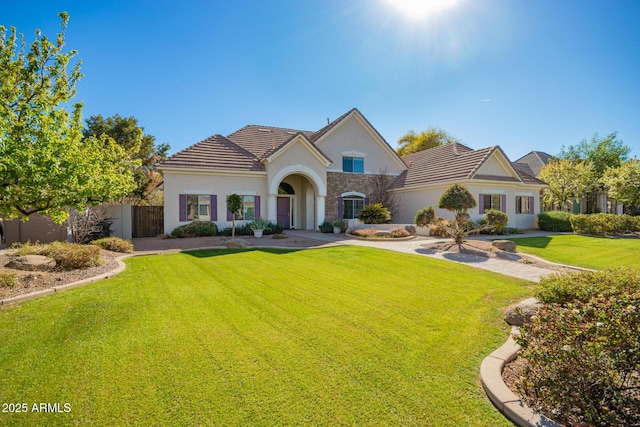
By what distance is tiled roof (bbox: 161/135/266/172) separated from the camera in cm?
1936

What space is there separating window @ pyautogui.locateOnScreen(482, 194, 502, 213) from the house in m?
0.07

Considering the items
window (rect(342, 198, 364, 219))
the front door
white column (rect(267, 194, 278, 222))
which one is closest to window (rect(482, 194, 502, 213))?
window (rect(342, 198, 364, 219))

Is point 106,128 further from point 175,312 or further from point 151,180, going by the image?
point 175,312

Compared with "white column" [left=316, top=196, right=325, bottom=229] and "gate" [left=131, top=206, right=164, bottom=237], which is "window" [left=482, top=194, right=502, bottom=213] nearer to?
"white column" [left=316, top=196, right=325, bottom=229]

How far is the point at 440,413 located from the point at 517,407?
29.2 inches

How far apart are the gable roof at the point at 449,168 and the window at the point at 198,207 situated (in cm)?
1518

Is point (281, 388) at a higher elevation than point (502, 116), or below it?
below

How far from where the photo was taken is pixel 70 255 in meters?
8.80

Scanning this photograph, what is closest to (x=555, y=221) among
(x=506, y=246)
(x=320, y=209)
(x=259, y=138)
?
(x=506, y=246)

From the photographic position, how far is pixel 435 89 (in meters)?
17.9

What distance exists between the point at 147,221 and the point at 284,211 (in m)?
9.73

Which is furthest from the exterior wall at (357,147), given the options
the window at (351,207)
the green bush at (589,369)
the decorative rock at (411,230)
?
the green bush at (589,369)

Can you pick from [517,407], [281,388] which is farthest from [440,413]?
[281,388]

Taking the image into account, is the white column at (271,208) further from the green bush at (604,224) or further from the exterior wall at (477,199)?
the green bush at (604,224)
